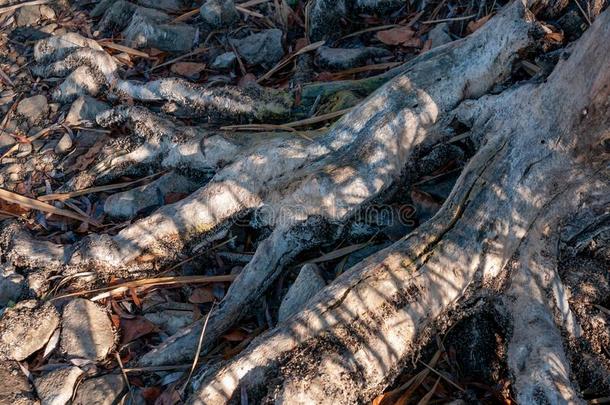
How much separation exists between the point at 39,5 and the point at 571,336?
5154 millimetres

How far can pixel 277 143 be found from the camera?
11.5 ft

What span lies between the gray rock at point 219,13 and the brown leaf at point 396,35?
1.30 m

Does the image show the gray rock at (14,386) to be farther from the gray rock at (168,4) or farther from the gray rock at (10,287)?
the gray rock at (168,4)

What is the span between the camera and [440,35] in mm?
4309

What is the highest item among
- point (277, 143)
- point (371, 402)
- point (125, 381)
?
point (277, 143)

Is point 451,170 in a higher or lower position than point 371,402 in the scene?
higher

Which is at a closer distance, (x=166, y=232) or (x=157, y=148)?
(x=166, y=232)

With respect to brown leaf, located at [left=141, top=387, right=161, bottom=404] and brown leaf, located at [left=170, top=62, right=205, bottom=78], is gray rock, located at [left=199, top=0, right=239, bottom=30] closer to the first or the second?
brown leaf, located at [left=170, top=62, right=205, bottom=78]

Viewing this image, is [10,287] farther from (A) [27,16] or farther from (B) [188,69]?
(A) [27,16]

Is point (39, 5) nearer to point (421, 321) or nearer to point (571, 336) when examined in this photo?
point (421, 321)

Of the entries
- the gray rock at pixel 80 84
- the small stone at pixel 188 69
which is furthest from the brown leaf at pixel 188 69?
the gray rock at pixel 80 84

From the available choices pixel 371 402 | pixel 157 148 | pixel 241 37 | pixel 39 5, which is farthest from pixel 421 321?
pixel 39 5

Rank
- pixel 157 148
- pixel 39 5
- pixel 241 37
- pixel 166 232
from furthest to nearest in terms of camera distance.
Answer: pixel 39 5 < pixel 241 37 < pixel 157 148 < pixel 166 232

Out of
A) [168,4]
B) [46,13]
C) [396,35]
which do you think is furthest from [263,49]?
[46,13]
